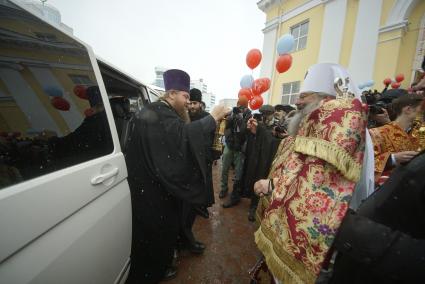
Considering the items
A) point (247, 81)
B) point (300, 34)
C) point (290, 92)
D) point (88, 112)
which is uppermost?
point (300, 34)

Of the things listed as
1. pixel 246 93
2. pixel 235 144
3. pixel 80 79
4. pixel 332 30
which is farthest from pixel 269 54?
pixel 80 79

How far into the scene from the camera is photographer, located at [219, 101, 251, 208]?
4.14 meters

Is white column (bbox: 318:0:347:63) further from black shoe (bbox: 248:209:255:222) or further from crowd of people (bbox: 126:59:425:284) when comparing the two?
black shoe (bbox: 248:209:255:222)

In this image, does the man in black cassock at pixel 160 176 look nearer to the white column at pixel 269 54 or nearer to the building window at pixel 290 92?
the building window at pixel 290 92

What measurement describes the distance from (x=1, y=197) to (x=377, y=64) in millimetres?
10973

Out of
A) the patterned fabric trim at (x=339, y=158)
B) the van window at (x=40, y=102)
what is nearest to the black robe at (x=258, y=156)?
the patterned fabric trim at (x=339, y=158)

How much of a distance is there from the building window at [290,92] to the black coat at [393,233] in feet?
34.5

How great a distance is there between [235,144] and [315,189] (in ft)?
10.3

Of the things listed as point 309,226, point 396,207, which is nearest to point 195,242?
point 309,226

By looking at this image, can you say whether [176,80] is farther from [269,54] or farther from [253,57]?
[269,54]

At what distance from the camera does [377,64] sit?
26.2 ft

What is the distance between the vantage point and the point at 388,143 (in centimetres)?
231

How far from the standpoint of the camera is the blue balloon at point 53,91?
37.2 inches

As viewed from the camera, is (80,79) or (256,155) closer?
(80,79)
